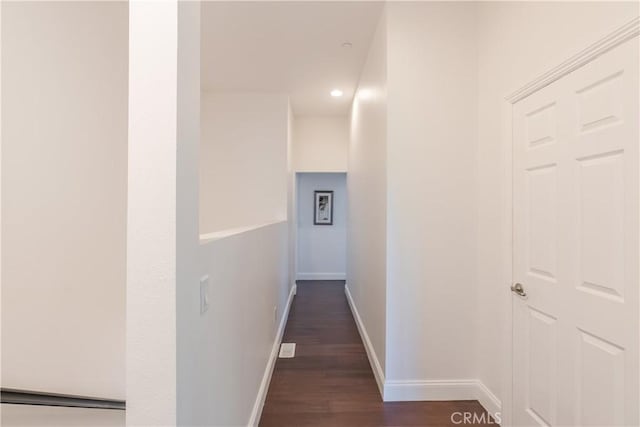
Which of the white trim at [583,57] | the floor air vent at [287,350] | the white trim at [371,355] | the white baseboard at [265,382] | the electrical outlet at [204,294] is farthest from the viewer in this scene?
the floor air vent at [287,350]

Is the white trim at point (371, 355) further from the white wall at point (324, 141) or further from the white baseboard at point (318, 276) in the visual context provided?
the white wall at point (324, 141)

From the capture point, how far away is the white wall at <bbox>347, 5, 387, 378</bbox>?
238cm

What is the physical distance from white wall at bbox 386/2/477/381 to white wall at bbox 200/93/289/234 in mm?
2144

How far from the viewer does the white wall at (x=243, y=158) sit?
4137mm

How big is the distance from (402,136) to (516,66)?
75 centimetres

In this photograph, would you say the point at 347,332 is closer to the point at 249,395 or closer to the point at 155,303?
the point at 249,395

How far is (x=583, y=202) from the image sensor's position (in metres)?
1.41

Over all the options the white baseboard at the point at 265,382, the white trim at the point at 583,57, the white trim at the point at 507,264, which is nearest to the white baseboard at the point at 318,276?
the white baseboard at the point at 265,382

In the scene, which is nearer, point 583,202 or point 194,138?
point 194,138

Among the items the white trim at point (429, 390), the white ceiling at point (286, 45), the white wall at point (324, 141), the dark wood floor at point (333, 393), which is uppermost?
the white ceiling at point (286, 45)

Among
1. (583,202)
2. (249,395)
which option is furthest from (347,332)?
(583,202)

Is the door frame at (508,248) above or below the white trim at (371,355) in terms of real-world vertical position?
above

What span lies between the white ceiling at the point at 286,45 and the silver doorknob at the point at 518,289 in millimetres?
2103

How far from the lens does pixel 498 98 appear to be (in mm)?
2041
